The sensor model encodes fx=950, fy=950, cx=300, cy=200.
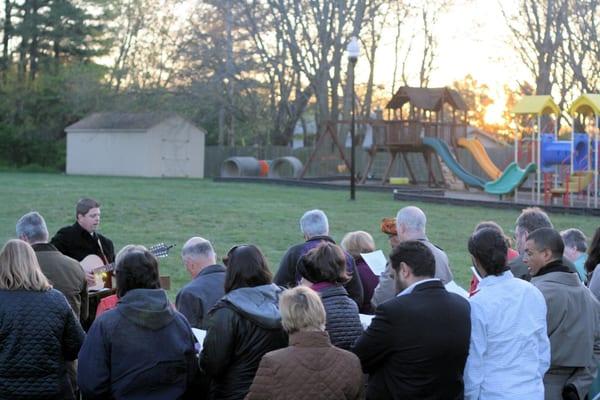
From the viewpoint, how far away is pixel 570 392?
5262mm

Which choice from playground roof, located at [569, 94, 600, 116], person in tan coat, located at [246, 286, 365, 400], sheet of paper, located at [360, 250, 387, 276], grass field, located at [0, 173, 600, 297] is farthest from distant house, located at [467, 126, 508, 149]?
person in tan coat, located at [246, 286, 365, 400]

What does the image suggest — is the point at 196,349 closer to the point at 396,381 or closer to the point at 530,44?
the point at 396,381

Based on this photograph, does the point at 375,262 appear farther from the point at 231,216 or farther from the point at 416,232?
the point at 231,216

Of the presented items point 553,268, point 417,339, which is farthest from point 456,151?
point 417,339

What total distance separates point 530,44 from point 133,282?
38955 mm

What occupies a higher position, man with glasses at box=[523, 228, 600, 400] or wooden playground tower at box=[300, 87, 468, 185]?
wooden playground tower at box=[300, 87, 468, 185]

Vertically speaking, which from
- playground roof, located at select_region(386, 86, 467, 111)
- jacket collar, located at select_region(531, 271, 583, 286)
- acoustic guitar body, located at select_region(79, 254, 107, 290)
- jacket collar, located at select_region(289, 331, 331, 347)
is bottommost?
acoustic guitar body, located at select_region(79, 254, 107, 290)

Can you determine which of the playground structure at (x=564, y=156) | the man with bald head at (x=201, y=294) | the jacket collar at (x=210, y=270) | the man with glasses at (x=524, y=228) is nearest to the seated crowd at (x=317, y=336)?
the man with bald head at (x=201, y=294)

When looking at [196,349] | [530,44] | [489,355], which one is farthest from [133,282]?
[530,44]

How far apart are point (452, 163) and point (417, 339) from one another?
1151 inches

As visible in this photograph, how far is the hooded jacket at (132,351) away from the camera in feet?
15.4

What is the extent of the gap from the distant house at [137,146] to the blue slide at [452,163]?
58.6 feet

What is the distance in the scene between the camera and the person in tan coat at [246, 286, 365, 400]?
4348 millimetres

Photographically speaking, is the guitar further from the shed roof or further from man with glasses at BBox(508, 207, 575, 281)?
the shed roof
